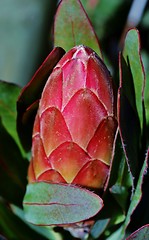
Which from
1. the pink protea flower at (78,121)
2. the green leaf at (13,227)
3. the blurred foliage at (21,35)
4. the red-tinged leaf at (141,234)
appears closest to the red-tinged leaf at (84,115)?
the pink protea flower at (78,121)

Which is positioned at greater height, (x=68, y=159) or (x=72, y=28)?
(x=72, y=28)

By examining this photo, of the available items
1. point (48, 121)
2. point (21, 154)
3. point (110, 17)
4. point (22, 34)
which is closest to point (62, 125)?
point (48, 121)

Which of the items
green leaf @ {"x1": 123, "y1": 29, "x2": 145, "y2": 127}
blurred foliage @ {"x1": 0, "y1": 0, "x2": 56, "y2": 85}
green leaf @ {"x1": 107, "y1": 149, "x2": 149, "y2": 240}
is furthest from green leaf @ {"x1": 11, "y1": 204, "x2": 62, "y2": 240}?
blurred foliage @ {"x1": 0, "y1": 0, "x2": 56, "y2": 85}

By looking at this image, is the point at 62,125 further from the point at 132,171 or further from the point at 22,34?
the point at 22,34

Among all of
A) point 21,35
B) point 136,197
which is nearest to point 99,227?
point 136,197

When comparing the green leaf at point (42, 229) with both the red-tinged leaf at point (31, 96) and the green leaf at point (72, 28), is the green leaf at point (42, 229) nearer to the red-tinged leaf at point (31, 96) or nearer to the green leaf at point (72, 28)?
the red-tinged leaf at point (31, 96)

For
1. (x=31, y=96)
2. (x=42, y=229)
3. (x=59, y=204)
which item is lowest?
(x=42, y=229)

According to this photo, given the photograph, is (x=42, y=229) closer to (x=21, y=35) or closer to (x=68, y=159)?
(x=68, y=159)
